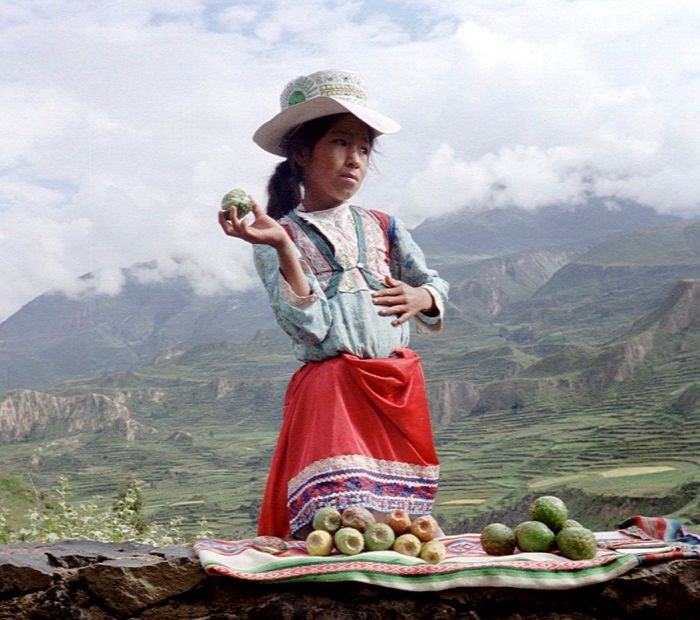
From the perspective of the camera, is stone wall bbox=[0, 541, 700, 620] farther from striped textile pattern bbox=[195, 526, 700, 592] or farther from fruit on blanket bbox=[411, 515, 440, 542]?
fruit on blanket bbox=[411, 515, 440, 542]

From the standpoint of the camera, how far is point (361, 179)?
4.62 metres

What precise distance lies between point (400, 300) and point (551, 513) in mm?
1262

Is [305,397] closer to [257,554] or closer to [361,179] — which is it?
[257,554]

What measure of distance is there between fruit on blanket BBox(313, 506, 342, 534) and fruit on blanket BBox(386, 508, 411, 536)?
259mm

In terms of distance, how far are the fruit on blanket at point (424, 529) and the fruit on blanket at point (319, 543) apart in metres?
0.42

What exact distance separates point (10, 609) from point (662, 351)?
87467mm

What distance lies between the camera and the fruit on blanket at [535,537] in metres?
3.84

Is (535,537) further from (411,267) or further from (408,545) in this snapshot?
(411,267)

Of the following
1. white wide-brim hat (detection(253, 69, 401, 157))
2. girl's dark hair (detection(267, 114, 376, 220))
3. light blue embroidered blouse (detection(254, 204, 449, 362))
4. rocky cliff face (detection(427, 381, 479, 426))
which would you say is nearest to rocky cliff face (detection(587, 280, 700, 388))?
rocky cliff face (detection(427, 381, 479, 426))

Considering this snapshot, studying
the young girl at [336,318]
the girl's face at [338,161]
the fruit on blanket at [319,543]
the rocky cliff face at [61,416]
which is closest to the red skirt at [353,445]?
the young girl at [336,318]

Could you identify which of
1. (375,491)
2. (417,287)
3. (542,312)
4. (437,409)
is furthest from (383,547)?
(542,312)

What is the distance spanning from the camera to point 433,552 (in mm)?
3631

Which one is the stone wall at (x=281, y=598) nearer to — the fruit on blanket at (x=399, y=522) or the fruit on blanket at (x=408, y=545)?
the fruit on blanket at (x=408, y=545)

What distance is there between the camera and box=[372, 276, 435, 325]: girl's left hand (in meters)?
4.34
